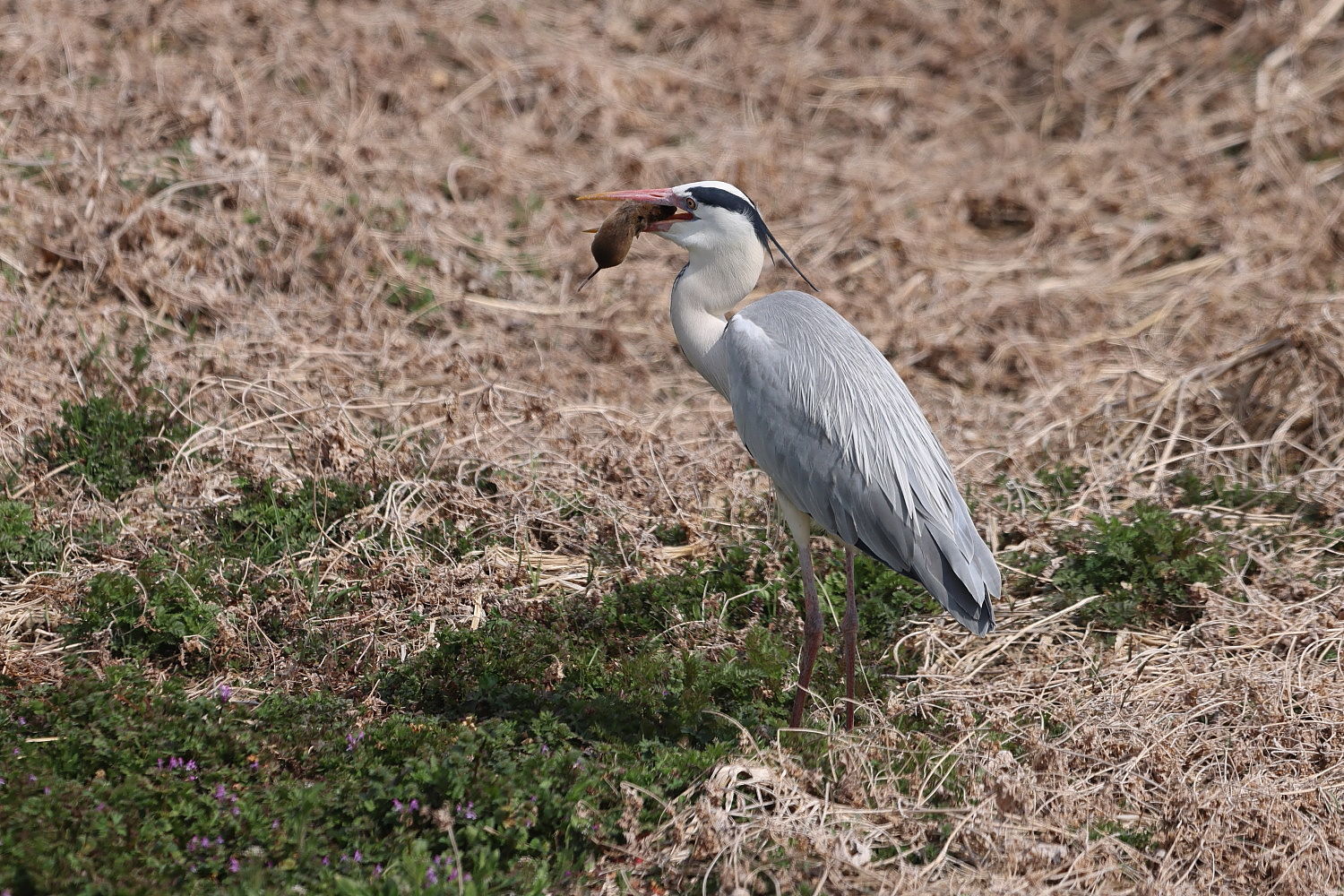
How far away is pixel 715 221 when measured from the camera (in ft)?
16.5

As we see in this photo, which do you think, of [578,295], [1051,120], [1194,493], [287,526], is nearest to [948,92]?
[1051,120]

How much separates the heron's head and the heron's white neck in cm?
1

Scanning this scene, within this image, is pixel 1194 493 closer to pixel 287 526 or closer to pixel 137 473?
pixel 287 526

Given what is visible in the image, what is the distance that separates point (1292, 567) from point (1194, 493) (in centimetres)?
62

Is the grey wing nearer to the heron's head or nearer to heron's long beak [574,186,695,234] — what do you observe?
the heron's head

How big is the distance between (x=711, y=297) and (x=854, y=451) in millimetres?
873

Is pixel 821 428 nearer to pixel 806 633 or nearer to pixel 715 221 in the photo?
pixel 806 633

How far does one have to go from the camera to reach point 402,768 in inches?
161

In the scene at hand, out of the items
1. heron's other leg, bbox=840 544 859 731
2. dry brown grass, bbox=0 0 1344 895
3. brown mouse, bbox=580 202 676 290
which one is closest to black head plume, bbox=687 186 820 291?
brown mouse, bbox=580 202 676 290

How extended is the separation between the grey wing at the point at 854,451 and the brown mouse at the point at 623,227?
0.54 metres

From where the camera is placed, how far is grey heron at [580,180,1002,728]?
470 cm

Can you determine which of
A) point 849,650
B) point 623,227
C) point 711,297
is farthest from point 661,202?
point 849,650

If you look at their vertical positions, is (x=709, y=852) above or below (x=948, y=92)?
below

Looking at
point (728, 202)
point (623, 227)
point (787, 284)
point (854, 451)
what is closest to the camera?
point (854, 451)
